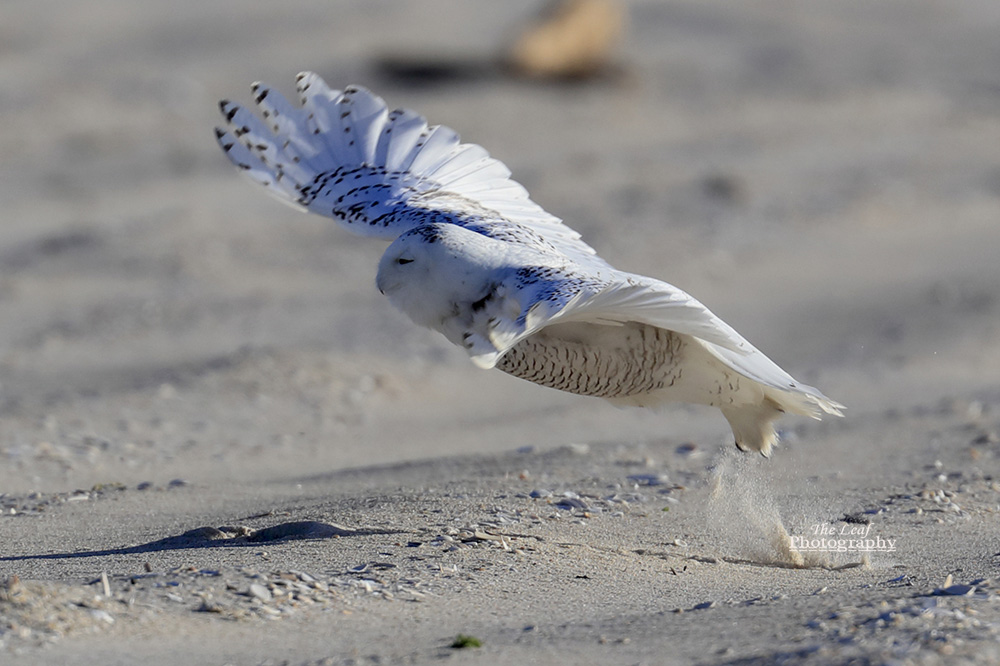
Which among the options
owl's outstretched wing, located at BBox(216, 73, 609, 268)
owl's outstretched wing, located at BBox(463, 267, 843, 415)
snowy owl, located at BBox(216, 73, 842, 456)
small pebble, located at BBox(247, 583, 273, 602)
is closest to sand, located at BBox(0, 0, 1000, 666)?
small pebble, located at BBox(247, 583, 273, 602)

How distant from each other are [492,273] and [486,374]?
541 cm

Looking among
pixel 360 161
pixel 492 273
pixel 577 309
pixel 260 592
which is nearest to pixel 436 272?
pixel 492 273

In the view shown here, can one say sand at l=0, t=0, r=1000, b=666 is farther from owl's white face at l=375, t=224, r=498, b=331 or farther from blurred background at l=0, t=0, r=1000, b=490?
owl's white face at l=375, t=224, r=498, b=331

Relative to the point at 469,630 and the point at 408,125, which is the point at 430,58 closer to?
the point at 408,125

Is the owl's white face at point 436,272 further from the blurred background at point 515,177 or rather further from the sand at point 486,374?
the blurred background at point 515,177

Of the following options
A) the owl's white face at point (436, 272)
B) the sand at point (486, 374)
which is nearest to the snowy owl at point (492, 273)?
the owl's white face at point (436, 272)

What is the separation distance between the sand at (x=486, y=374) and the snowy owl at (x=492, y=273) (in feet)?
2.27

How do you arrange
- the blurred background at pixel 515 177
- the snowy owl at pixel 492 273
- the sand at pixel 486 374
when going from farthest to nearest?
the blurred background at pixel 515 177 → the snowy owl at pixel 492 273 → the sand at pixel 486 374

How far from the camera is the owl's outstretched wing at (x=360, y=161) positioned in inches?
236

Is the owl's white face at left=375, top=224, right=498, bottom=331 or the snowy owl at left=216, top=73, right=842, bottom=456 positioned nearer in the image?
the snowy owl at left=216, top=73, right=842, bottom=456

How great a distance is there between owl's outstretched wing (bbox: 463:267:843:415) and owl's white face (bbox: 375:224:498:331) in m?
0.12

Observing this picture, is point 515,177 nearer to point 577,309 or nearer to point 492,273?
point 492,273

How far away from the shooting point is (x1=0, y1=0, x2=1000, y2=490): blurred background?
8.73 metres

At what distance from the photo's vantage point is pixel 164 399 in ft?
28.9
